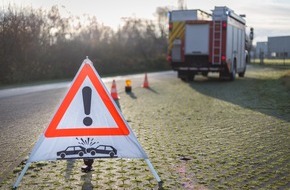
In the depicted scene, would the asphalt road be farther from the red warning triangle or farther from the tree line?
the tree line

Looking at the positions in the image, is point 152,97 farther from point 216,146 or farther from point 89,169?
point 89,169

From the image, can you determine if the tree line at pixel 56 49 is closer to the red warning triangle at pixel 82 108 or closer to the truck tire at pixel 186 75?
the truck tire at pixel 186 75

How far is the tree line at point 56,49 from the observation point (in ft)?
90.7

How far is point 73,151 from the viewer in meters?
4.98

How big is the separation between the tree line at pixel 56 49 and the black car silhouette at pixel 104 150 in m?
22.5

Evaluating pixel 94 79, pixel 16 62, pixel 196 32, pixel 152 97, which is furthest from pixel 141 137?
pixel 16 62

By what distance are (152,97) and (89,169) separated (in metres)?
10.3

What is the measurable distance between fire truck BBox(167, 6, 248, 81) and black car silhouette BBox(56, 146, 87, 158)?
17.6 m

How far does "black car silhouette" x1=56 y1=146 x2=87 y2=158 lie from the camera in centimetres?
495

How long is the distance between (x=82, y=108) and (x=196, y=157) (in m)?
2.18

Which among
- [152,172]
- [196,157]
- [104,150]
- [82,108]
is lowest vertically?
[196,157]

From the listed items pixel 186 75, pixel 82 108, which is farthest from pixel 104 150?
pixel 186 75

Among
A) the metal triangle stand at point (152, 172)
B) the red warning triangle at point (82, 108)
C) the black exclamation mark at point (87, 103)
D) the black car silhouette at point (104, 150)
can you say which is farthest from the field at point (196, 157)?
the black exclamation mark at point (87, 103)

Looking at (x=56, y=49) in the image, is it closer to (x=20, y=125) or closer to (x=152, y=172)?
(x=20, y=125)
